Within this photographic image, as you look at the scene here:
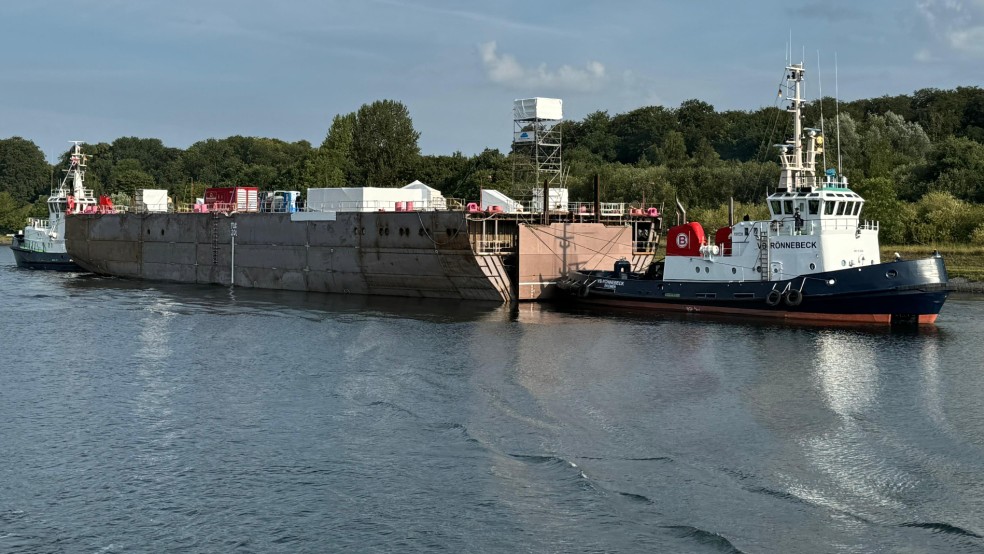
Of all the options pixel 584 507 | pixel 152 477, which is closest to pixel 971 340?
pixel 584 507

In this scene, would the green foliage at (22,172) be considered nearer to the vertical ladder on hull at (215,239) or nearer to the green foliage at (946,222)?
the vertical ladder on hull at (215,239)

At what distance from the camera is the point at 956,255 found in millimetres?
62188

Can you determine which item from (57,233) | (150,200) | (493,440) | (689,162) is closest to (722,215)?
(689,162)

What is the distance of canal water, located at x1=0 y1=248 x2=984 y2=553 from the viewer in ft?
55.1

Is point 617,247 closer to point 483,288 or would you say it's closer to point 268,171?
point 483,288

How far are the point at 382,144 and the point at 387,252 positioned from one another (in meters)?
58.1

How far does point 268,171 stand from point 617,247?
81911 millimetres

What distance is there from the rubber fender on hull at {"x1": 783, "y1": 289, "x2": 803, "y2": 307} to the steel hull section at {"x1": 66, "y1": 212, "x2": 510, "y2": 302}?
1474cm

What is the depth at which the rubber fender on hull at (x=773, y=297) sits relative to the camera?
40.5 meters

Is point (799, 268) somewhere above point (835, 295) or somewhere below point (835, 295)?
above

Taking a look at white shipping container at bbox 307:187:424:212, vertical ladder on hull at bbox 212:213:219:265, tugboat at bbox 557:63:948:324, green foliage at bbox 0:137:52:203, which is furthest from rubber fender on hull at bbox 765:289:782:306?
green foliage at bbox 0:137:52:203

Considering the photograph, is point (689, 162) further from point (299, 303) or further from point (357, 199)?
point (299, 303)

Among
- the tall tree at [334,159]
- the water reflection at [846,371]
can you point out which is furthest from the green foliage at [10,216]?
the water reflection at [846,371]

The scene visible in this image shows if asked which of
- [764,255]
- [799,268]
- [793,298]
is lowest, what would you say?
[793,298]
